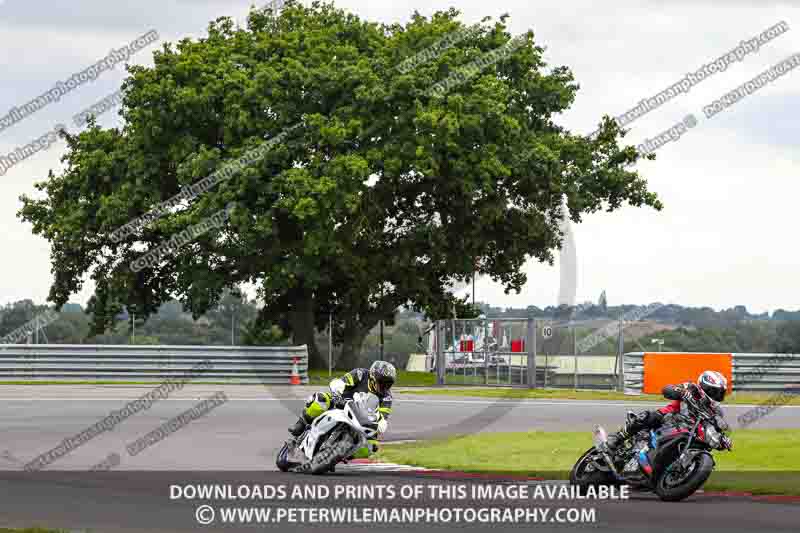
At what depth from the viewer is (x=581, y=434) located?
73.6 ft

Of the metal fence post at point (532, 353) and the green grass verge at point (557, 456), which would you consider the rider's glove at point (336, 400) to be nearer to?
the green grass verge at point (557, 456)

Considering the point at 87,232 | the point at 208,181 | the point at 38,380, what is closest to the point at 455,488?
the point at 38,380

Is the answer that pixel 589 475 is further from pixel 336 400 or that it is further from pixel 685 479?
pixel 336 400

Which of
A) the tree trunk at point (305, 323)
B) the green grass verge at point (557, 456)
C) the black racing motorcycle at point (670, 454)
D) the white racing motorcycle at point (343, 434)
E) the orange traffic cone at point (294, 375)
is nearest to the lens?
the black racing motorcycle at point (670, 454)

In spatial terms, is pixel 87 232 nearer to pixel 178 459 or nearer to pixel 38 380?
pixel 38 380

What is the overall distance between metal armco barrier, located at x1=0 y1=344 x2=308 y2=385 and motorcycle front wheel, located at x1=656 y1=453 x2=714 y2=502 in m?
26.2

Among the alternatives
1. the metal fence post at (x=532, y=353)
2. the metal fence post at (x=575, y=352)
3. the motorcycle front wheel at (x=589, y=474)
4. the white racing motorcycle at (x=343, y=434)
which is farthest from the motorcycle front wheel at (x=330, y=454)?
the metal fence post at (x=575, y=352)

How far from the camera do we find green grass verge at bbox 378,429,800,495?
16.0m

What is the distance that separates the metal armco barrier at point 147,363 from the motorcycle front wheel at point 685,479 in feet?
86.1

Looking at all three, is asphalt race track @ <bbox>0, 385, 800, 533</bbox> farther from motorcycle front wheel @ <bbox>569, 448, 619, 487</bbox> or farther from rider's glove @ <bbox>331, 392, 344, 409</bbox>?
rider's glove @ <bbox>331, 392, 344, 409</bbox>

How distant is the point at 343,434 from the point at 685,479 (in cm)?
427

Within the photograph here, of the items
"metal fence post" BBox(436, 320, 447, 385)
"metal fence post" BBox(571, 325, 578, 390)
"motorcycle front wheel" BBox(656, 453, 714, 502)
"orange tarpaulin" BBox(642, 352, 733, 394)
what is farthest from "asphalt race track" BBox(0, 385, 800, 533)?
"metal fence post" BBox(436, 320, 447, 385)

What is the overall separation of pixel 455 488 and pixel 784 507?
11.2 feet

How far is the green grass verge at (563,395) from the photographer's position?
3450cm
